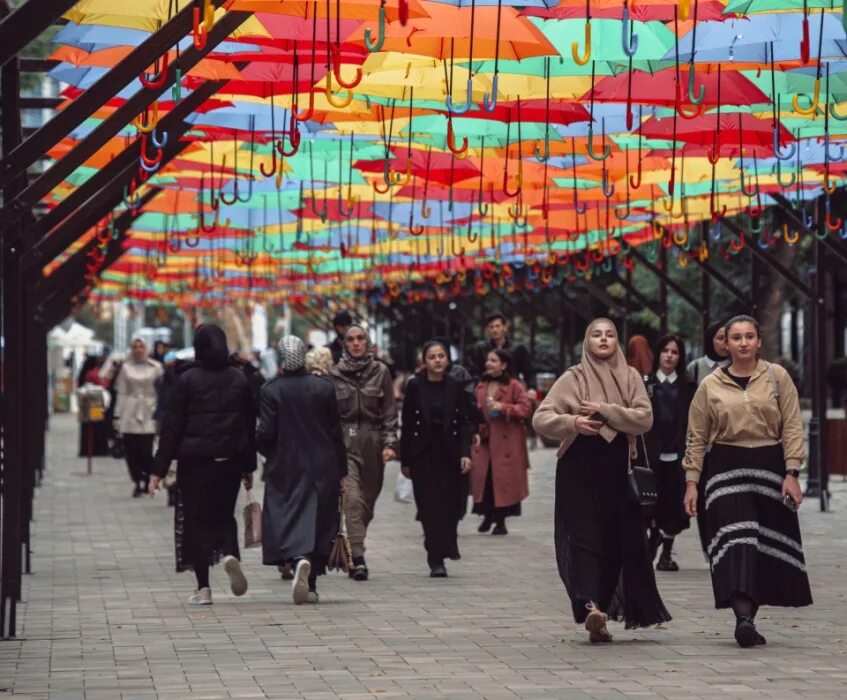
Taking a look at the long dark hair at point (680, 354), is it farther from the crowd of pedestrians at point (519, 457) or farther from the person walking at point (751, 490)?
the person walking at point (751, 490)

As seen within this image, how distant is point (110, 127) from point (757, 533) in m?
4.87

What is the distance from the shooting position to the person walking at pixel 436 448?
542 inches

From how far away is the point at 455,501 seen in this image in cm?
1394

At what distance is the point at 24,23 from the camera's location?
714 centimetres

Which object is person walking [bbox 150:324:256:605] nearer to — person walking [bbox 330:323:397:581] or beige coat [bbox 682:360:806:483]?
person walking [bbox 330:323:397:581]

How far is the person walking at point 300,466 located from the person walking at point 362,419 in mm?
1131

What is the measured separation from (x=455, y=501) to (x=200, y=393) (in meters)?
2.58

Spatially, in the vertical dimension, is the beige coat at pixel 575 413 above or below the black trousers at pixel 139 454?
above

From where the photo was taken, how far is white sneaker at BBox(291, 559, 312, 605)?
A: 12.0m

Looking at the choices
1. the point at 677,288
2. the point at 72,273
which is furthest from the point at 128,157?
the point at 72,273

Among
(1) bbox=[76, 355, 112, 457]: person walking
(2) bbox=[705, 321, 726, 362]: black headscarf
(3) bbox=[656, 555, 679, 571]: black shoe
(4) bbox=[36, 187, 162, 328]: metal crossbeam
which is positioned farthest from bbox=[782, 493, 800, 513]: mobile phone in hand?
(1) bbox=[76, 355, 112, 457]: person walking

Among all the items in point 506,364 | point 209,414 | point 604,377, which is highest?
point 506,364

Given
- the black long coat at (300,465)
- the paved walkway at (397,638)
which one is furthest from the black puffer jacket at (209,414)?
the paved walkway at (397,638)

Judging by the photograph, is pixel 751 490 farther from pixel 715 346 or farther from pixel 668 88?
pixel 668 88
